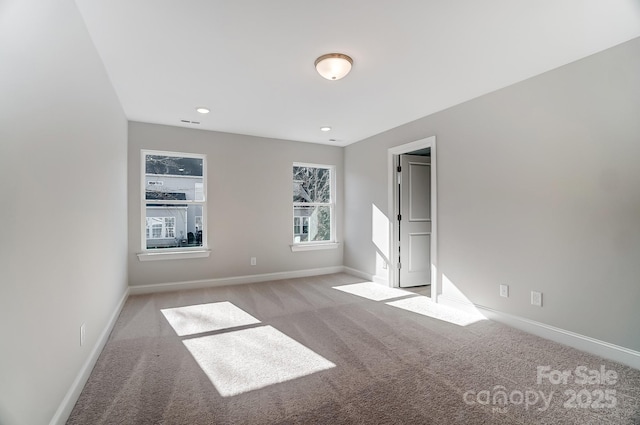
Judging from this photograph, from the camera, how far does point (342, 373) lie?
2.12m

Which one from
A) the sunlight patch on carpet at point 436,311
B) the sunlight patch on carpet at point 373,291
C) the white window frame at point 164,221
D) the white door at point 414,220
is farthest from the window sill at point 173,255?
the white door at point 414,220

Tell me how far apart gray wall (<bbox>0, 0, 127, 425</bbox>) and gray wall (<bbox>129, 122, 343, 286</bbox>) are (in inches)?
73.5

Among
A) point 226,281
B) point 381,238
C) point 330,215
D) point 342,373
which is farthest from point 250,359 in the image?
point 330,215

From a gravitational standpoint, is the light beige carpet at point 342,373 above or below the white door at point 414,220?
below

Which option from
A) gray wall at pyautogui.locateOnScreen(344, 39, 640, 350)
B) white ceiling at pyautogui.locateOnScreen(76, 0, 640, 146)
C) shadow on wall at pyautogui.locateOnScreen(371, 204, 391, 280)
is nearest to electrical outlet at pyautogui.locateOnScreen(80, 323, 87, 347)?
white ceiling at pyautogui.locateOnScreen(76, 0, 640, 146)

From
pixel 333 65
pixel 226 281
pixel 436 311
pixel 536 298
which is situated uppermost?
pixel 333 65

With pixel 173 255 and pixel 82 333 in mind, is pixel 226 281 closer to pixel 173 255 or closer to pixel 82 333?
pixel 173 255

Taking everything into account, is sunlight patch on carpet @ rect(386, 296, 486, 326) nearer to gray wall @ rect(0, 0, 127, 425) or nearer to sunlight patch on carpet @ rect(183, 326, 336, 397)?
sunlight patch on carpet @ rect(183, 326, 336, 397)

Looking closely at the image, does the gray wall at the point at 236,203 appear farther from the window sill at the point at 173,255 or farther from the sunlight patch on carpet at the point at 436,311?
the sunlight patch on carpet at the point at 436,311

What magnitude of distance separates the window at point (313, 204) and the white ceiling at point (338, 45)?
1994 mm

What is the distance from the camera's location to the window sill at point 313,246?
519 centimetres

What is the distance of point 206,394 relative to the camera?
6.19 ft

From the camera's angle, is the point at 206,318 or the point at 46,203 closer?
the point at 46,203

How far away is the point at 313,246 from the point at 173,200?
96.7 inches
